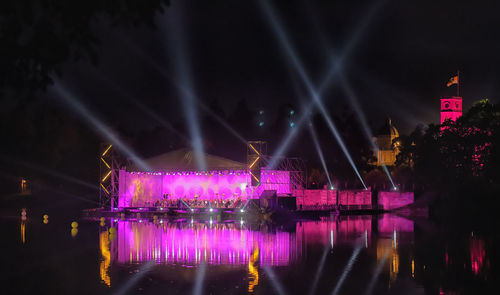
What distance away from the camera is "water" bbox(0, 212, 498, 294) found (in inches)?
484

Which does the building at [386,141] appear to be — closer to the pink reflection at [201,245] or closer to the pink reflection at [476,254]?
the pink reflection at [201,245]

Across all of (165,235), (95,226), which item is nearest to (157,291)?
(165,235)

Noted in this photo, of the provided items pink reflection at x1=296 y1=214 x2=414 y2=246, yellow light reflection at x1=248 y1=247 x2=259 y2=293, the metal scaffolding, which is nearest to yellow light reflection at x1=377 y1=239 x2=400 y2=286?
pink reflection at x1=296 y1=214 x2=414 y2=246

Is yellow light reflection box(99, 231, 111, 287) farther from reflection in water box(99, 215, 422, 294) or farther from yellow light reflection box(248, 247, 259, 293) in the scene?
yellow light reflection box(248, 247, 259, 293)

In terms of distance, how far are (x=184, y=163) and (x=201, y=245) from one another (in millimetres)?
19881

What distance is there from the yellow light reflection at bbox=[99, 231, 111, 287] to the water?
0.09 feet

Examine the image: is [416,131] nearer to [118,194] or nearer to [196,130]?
[196,130]

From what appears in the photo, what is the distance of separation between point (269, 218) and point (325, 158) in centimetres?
3410

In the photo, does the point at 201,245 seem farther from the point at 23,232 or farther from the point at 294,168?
the point at 294,168

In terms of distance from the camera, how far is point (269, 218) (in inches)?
1281

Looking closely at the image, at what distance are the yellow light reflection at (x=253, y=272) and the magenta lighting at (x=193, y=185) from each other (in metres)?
18.4

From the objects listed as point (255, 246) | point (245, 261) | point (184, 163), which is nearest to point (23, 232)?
point (255, 246)

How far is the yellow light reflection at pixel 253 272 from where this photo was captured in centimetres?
1230

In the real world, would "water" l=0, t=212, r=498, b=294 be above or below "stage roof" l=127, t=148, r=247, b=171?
below
